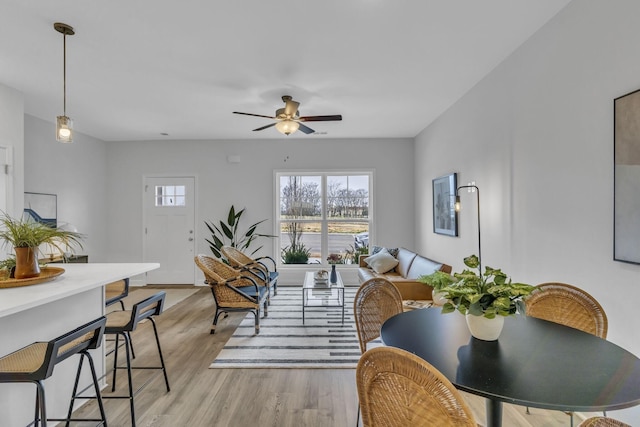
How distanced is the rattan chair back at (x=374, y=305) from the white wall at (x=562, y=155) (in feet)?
3.82

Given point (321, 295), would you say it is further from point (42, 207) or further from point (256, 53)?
point (42, 207)

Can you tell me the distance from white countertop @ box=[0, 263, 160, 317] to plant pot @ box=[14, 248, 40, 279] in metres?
0.09

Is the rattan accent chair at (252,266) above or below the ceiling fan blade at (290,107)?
below

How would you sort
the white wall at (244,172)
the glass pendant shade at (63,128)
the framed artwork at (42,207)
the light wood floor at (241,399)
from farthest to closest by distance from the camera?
the white wall at (244,172)
the framed artwork at (42,207)
the glass pendant shade at (63,128)
the light wood floor at (241,399)

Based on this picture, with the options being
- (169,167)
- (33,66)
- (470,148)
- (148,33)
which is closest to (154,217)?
(169,167)

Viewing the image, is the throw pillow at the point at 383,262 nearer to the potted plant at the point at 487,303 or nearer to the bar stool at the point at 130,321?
the bar stool at the point at 130,321

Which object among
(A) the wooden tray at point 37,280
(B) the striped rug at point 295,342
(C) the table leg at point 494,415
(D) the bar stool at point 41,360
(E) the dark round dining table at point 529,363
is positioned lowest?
(B) the striped rug at point 295,342

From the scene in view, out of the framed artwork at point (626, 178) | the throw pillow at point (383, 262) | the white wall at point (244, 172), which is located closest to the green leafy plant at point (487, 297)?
the framed artwork at point (626, 178)

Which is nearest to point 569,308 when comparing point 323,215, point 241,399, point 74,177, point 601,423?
point 601,423

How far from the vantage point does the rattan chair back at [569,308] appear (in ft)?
5.29

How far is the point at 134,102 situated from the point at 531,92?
4.10 meters

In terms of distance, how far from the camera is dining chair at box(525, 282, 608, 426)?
63.4 inches

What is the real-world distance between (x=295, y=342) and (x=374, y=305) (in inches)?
61.4

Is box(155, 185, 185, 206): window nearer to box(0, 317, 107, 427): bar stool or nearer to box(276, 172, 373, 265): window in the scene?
box(276, 172, 373, 265): window
